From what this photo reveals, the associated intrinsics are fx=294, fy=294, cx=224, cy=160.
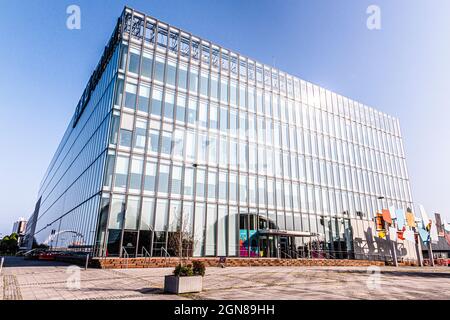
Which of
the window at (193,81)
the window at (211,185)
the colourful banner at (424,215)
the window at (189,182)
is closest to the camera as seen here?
the window at (189,182)

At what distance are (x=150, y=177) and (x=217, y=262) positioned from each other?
393 inches

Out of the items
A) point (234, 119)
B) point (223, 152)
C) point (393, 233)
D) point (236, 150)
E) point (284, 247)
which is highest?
point (234, 119)

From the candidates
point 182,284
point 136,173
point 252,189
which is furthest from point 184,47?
point 182,284

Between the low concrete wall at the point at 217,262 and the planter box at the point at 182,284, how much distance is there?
983 cm

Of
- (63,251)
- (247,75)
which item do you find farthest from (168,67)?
(63,251)

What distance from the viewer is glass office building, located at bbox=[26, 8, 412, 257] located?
26.9 m

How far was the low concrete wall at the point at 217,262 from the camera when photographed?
2169 centimetres

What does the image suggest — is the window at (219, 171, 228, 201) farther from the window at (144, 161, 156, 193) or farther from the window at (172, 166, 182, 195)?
the window at (144, 161, 156, 193)

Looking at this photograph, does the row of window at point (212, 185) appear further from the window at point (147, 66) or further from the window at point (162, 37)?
the window at point (162, 37)

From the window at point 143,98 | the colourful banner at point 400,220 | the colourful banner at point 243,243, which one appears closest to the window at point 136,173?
the window at point 143,98

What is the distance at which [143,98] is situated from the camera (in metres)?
29.4

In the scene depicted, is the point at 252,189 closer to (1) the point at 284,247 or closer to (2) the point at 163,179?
(1) the point at 284,247

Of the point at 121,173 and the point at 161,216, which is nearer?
the point at 121,173
